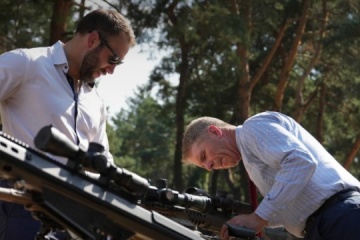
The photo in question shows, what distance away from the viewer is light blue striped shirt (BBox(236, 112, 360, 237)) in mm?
4121

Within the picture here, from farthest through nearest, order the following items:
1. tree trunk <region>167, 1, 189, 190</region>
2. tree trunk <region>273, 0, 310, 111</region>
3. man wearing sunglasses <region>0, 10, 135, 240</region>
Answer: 1. tree trunk <region>273, 0, 310, 111</region>
2. tree trunk <region>167, 1, 189, 190</region>
3. man wearing sunglasses <region>0, 10, 135, 240</region>

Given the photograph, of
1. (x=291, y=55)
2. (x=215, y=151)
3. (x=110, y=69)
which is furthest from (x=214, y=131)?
(x=291, y=55)

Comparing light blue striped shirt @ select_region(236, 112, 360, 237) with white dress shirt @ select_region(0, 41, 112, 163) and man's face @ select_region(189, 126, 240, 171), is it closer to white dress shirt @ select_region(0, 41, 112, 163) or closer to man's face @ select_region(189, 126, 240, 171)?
man's face @ select_region(189, 126, 240, 171)

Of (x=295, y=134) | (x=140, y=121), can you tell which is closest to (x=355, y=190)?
(x=295, y=134)

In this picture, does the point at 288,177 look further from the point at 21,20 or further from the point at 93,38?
the point at 21,20

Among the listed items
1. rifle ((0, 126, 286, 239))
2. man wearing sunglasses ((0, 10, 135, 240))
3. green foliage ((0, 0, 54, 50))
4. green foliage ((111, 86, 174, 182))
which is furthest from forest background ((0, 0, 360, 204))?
green foliage ((111, 86, 174, 182))

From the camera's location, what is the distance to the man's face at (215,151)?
15.0 feet

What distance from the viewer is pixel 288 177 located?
4105 mm

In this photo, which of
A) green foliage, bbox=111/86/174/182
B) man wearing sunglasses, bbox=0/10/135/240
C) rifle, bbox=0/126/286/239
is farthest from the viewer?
green foliage, bbox=111/86/174/182

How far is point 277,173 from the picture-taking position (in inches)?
165

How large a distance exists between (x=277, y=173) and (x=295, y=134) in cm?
33

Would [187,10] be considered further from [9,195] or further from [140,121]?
[140,121]

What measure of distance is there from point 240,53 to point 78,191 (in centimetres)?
1688

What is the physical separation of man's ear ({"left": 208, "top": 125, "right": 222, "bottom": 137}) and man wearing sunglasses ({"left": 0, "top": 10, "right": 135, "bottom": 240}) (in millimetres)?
588
